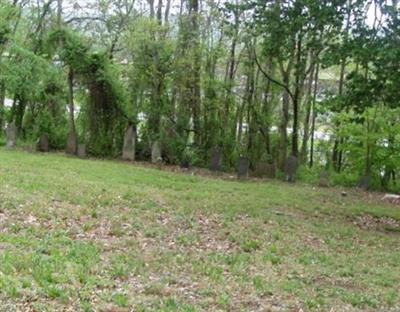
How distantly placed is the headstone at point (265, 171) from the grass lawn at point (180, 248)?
458cm

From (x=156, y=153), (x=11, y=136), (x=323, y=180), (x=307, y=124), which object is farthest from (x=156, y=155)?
(x=307, y=124)

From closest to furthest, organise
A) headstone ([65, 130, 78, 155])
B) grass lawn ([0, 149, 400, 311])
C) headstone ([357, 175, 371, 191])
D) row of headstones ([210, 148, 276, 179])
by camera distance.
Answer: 1. grass lawn ([0, 149, 400, 311])
2. row of headstones ([210, 148, 276, 179])
3. headstone ([65, 130, 78, 155])
4. headstone ([357, 175, 371, 191])

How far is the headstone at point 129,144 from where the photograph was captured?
18.0 m

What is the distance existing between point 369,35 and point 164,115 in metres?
9.05

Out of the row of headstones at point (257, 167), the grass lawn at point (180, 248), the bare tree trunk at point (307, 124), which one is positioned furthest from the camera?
the bare tree trunk at point (307, 124)

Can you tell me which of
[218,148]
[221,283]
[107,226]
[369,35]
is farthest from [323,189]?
[221,283]

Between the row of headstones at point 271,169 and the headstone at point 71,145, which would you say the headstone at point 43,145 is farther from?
the row of headstones at point 271,169

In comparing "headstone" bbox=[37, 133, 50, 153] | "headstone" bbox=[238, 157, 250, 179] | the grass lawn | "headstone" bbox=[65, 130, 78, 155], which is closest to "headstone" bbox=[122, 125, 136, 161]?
"headstone" bbox=[65, 130, 78, 155]

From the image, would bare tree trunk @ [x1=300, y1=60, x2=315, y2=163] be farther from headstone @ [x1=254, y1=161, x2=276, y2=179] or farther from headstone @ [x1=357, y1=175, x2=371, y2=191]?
headstone @ [x1=254, y1=161, x2=276, y2=179]

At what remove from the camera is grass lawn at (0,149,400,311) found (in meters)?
5.23

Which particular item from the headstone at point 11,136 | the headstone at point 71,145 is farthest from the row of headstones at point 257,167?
the headstone at point 11,136

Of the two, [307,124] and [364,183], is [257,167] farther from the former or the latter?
[307,124]

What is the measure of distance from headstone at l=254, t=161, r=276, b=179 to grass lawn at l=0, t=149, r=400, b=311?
458cm

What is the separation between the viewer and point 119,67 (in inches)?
723
